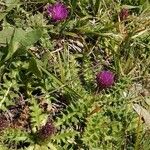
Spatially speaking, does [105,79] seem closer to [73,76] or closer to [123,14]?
[73,76]

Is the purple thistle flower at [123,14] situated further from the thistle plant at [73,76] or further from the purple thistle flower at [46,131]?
the purple thistle flower at [46,131]

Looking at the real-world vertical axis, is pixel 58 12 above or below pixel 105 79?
above

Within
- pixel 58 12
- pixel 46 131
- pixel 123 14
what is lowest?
pixel 46 131

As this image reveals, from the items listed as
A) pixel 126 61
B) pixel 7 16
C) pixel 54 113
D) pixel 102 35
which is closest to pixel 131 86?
pixel 126 61

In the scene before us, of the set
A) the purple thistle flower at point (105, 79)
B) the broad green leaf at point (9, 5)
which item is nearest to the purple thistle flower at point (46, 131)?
the purple thistle flower at point (105, 79)

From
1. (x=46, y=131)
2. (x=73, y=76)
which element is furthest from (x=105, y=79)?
(x=46, y=131)

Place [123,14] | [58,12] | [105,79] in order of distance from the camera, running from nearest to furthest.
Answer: [105,79], [58,12], [123,14]
